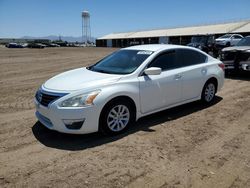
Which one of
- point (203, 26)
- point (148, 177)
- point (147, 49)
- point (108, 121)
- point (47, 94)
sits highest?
point (203, 26)

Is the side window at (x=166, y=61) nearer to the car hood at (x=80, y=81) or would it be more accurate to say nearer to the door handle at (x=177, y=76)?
the door handle at (x=177, y=76)

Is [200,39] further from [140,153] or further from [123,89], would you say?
[140,153]

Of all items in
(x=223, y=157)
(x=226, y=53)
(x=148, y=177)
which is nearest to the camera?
(x=148, y=177)

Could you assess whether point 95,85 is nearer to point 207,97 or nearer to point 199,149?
point 199,149

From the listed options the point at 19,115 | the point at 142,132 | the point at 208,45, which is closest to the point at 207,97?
the point at 142,132

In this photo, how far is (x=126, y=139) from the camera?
4.90 meters

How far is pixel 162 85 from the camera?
563cm

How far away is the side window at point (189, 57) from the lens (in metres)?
6.33

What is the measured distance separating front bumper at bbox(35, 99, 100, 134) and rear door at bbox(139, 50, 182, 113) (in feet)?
3.57

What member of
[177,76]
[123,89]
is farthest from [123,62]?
[177,76]

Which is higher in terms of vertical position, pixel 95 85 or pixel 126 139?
pixel 95 85

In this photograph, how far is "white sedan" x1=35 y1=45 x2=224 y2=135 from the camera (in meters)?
4.64

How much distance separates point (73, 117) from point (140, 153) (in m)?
1.21

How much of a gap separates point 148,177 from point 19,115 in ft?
12.5
